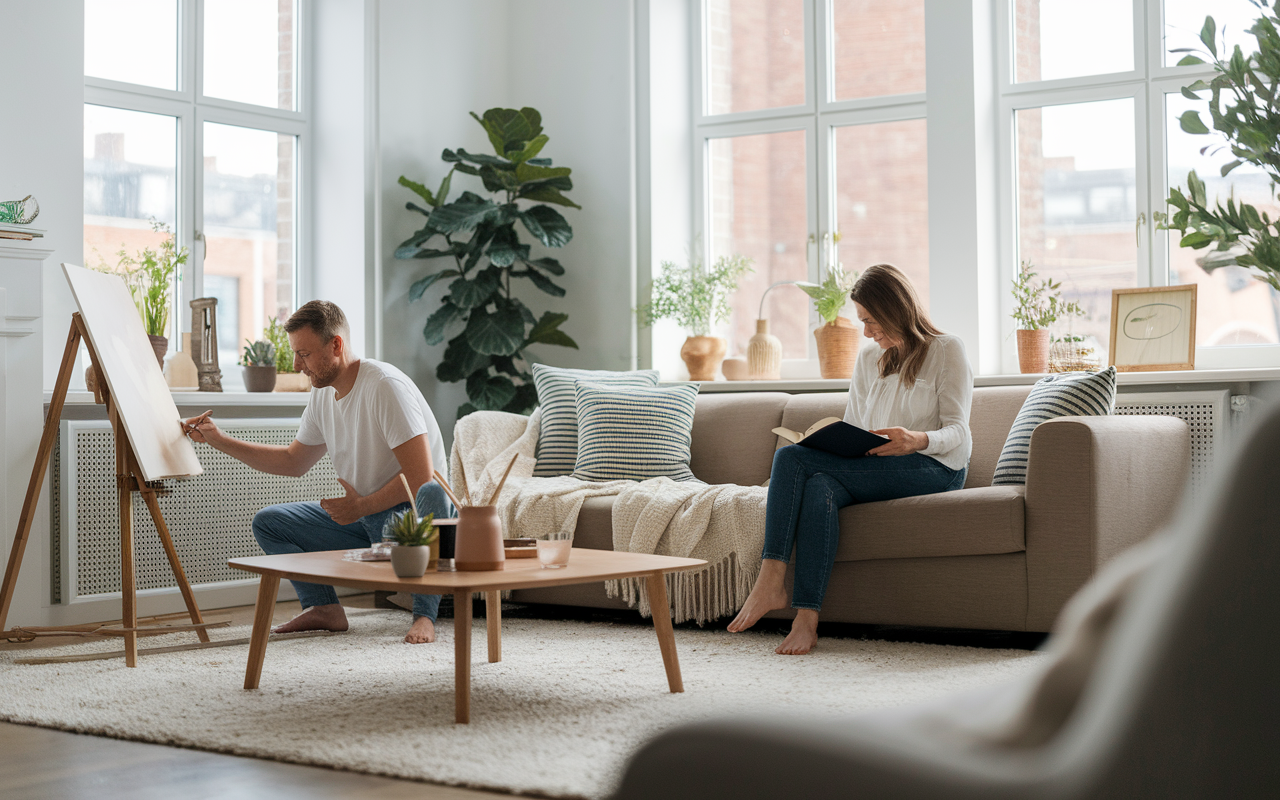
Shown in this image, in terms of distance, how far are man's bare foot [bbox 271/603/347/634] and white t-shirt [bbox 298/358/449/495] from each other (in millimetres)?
412

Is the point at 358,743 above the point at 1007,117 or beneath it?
beneath

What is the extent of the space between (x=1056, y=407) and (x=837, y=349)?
1.39m

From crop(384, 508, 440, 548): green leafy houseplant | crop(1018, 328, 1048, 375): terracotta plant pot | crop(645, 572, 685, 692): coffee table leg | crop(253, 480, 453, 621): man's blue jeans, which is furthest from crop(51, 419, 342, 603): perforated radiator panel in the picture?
crop(1018, 328, 1048, 375): terracotta plant pot

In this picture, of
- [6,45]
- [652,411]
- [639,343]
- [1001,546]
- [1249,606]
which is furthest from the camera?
[639,343]

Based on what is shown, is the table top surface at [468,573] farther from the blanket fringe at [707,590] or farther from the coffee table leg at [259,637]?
the blanket fringe at [707,590]

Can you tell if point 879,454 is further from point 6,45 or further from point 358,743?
point 6,45

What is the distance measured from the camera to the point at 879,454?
3.24 meters

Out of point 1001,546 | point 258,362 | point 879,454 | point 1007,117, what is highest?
point 1007,117

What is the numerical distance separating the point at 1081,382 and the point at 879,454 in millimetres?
673

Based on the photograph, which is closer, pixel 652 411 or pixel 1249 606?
pixel 1249 606

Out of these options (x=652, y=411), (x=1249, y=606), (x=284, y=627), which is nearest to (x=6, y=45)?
(x=284, y=627)

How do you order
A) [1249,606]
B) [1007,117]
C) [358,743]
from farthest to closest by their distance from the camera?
[1007,117] → [358,743] → [1249,606]

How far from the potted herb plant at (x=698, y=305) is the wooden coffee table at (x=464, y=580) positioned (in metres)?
2.24

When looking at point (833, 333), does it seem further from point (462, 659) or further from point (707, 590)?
point (462, 659)
